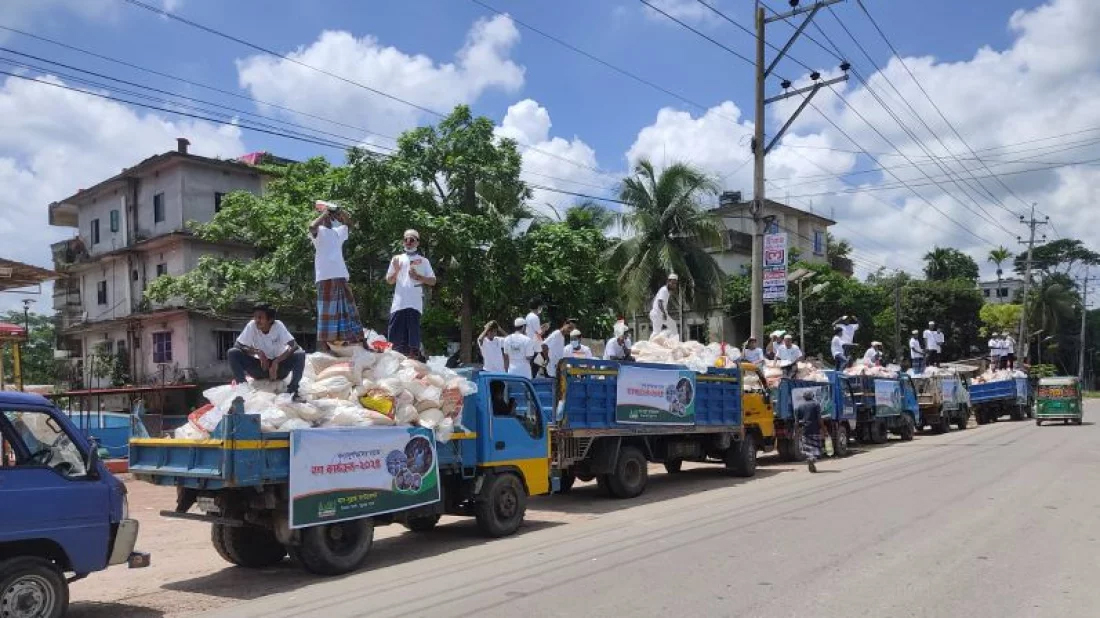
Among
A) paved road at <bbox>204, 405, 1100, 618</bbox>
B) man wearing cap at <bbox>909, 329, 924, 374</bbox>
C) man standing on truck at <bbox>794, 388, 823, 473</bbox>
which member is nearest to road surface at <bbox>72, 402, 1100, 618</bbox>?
paved road at <bbox>204, 405, 1100, 618</bbox>

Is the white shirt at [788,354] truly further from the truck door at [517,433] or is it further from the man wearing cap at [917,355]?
the man wearing cap at [917,355]

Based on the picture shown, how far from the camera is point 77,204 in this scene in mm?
37281

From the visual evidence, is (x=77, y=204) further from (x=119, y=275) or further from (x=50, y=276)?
(x=50, y=276)

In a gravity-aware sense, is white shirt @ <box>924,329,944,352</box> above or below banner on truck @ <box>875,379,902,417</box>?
above

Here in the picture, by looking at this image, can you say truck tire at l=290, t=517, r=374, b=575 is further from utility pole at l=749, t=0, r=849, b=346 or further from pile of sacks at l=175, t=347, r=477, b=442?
utility pole at l=749, t=0, r=849, b=346

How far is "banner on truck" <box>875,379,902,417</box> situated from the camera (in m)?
22.5

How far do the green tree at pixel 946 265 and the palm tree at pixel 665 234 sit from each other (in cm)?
4867

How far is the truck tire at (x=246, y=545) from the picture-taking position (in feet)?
29.1

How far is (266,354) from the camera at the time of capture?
348 inches

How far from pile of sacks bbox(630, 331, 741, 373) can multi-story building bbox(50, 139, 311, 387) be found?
62.0ft

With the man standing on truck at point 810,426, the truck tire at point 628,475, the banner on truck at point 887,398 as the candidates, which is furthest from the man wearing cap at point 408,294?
the banner on truck at point 887,398

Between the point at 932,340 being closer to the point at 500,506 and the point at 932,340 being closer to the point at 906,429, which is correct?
the point at 906,429

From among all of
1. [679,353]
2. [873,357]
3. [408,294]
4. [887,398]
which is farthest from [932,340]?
[408,294]

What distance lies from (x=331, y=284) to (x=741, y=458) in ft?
29.8
